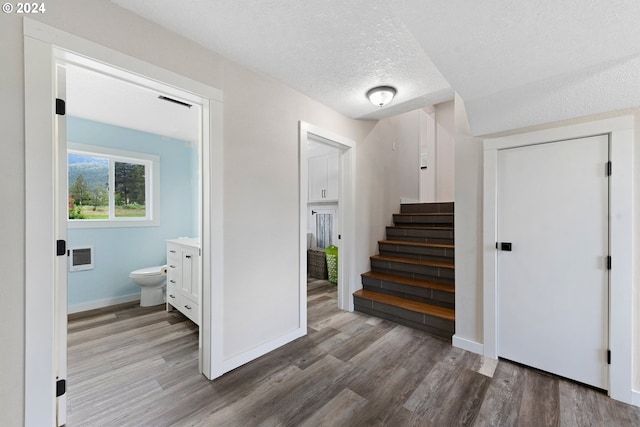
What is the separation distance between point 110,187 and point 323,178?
323cm

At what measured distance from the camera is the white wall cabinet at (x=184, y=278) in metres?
2.59

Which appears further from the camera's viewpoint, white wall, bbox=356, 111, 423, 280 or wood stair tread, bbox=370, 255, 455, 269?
white wall, bbox=356, 111, 423, 280

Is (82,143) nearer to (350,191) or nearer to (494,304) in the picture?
(350,191)

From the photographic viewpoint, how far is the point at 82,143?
10.5ft

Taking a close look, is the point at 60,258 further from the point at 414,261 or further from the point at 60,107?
the point at 414,261

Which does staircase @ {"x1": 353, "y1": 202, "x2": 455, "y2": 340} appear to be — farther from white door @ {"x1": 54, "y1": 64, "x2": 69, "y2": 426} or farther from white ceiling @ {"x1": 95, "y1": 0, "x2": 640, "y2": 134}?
white door @ {"x1": 54, "y1": 64, "x2": 69, "y2": 426}

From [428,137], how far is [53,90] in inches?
221

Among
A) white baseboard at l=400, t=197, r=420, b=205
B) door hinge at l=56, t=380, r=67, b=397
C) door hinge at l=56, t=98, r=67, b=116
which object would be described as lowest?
door hinge at l=56, t=380, r=67, b=397

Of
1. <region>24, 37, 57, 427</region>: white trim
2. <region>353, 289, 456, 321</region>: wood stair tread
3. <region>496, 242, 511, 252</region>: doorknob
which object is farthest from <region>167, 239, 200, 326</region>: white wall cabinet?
<region>496, 242, 511, 252</region>: doorknob

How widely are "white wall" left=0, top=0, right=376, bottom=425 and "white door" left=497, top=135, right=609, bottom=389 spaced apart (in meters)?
1.87

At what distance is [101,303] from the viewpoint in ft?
10.8

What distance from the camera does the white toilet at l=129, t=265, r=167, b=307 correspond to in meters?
3.18

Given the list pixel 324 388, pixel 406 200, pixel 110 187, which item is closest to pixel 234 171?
pixel 324 388

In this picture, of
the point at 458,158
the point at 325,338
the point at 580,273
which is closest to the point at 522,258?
the point at 580,273
